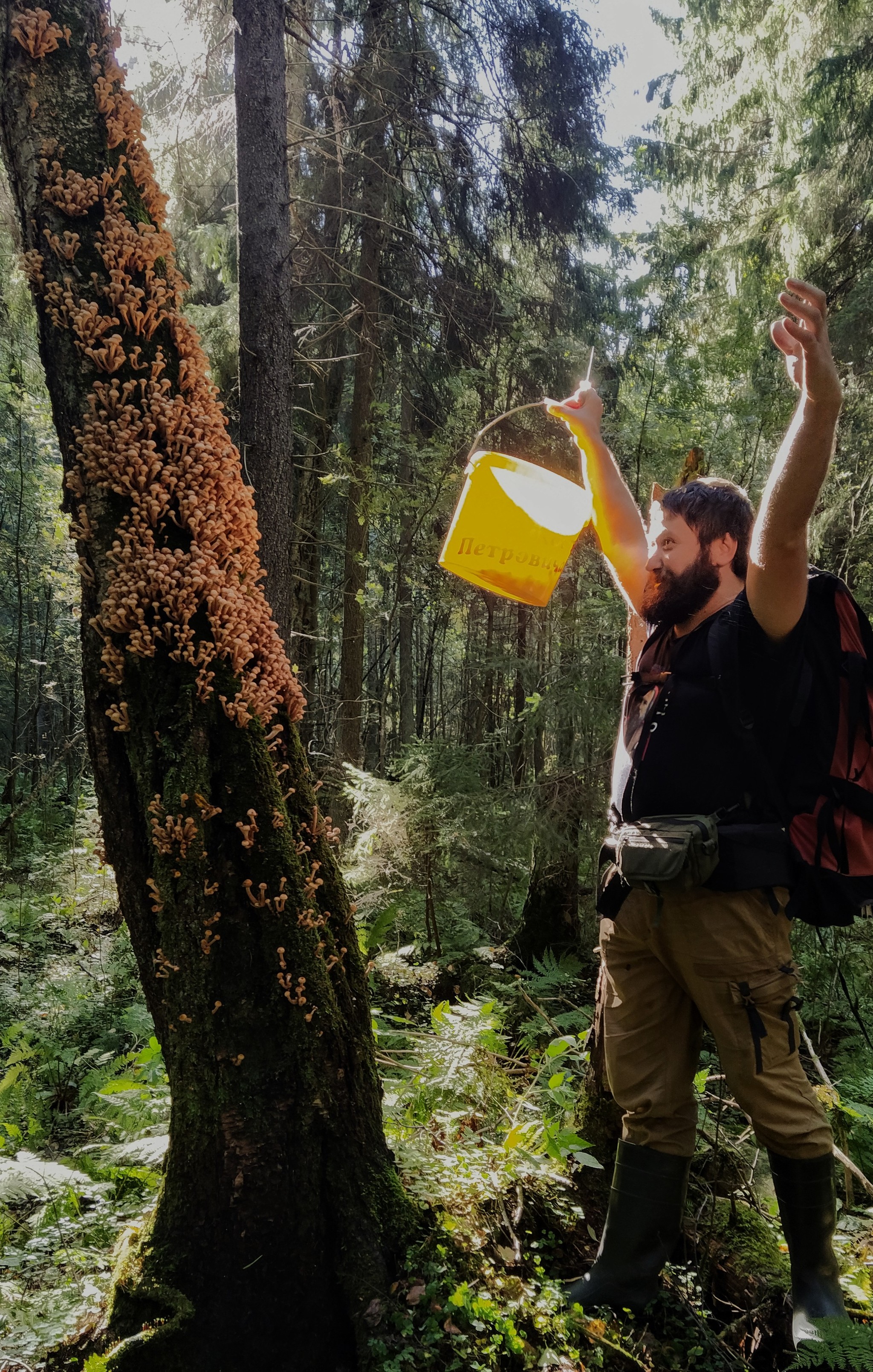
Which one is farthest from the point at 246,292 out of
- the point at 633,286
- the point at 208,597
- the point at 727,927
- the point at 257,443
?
the point at 633,286

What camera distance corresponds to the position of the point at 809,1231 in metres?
2.31

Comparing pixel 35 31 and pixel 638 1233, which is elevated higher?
pixel 35 31

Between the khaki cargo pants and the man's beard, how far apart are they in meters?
0.93

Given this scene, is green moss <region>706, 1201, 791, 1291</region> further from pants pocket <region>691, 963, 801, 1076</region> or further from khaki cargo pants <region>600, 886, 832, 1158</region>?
pants pocket <region>691, 963, 801, 1076</region>

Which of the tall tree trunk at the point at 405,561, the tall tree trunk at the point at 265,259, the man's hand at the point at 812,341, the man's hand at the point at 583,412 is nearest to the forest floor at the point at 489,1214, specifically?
the man's hand at the point at 812,341

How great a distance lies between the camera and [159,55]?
7.24 metres

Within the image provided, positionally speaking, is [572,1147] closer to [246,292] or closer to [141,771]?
[141,771]

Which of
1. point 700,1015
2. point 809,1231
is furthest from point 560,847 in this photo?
point 809,1231

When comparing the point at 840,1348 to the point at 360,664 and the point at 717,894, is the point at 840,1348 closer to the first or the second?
the point at 717,894

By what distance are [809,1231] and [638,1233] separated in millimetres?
523

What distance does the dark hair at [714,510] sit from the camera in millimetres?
2619

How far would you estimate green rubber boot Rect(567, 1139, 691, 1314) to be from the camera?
2453 mm

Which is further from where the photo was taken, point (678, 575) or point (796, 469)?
point (678, 575)

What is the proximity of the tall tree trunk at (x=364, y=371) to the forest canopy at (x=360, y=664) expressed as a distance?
74 mm
